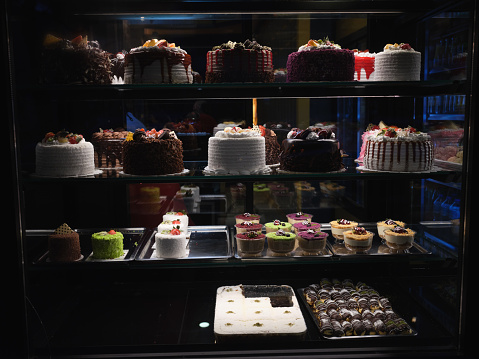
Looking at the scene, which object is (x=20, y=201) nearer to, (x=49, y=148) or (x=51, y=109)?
(x=49, y=148)

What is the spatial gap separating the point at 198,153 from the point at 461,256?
1.72 m

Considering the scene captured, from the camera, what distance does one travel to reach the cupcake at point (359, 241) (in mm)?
2984

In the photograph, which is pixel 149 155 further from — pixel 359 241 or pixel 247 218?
pixel 359 241

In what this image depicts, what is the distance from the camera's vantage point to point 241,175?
2623mm

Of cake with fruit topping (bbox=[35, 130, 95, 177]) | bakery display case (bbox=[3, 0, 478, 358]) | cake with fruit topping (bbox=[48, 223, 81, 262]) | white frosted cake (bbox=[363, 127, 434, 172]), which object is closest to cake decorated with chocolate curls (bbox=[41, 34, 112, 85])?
bakery display case (bbox=[3, 0, 478, 358])

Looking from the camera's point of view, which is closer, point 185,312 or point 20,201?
point 20,201

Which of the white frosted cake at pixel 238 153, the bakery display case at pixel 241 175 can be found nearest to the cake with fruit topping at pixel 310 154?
the bakery display case at pixel 241 175

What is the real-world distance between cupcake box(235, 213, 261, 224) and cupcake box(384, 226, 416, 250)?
894mm

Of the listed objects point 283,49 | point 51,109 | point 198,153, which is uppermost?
point 283,49

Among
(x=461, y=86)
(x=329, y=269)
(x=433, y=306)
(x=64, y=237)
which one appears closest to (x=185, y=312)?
(x=64, y=237)

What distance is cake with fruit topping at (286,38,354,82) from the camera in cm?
264

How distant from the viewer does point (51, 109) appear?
302 centimetres

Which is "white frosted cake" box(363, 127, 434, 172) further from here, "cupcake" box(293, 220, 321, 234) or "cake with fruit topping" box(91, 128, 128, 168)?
"cake with fruit topping" box(91, 128, 128, 168)

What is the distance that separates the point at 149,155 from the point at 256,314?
1246 mm
